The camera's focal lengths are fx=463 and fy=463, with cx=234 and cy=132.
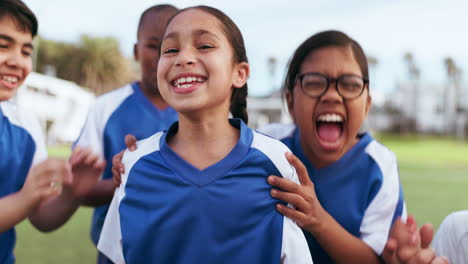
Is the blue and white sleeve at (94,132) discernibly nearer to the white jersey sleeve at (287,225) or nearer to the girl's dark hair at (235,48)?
the girl's dark hair at (235,48)

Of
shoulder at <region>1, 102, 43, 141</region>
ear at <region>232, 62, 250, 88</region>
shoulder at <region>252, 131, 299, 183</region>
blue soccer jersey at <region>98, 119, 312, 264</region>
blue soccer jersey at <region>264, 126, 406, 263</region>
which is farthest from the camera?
shoulder at <region>1, 102, 43, 141</region>

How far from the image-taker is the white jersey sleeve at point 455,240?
2221mm

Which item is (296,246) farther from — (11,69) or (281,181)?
(11,69)

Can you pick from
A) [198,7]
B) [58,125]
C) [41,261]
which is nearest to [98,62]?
[58,125]

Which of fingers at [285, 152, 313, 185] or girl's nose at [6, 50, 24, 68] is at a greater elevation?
girl's nose at [6, 50, 24, 68]

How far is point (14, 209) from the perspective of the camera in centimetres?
203

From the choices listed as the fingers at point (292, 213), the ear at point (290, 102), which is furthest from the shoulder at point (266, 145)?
the ear at point (290, 102)

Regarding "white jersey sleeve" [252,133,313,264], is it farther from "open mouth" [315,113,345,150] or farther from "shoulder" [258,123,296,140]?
"shoulder" [258,123,296,140]

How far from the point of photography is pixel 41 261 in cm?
503

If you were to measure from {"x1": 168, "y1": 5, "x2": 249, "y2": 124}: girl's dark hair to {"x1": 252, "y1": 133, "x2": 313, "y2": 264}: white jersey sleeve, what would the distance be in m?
0.24

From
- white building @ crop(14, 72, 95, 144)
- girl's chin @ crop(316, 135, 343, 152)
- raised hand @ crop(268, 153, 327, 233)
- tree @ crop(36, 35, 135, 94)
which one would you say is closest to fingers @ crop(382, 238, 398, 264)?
raised hand @ crop(268, 153, 327, 233)

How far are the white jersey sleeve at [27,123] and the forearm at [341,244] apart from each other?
1625 mm

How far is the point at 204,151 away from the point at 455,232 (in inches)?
52.0

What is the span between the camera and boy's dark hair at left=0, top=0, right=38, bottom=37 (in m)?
2.39
